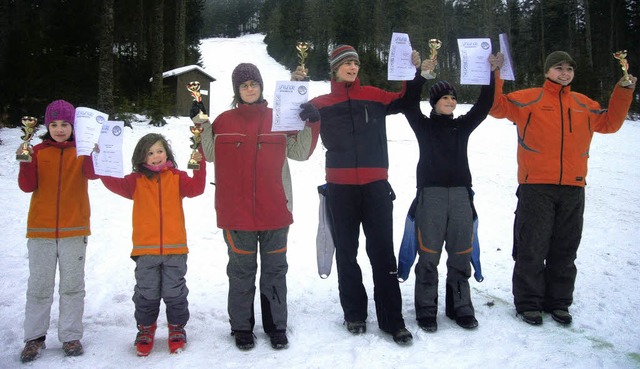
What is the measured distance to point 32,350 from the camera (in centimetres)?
303

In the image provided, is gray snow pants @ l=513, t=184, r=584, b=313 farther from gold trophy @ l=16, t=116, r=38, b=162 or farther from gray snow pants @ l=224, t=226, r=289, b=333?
gold trophy @ l=16, t=116, r=38, b=162

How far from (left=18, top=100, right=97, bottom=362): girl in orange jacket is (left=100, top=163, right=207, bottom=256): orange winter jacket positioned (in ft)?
1.00

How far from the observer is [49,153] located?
128 inches

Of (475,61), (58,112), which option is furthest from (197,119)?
(475,61)

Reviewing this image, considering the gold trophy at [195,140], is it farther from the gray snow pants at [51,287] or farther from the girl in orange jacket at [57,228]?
the gray snow pants at [51,287]

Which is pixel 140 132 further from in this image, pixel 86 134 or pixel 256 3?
pixel 256 3

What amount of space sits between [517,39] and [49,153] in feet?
138

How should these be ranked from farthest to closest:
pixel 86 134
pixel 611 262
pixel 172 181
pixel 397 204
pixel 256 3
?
pixel 256 3 < pixel 397 204 < pixel 611 262 < pixel 172 181 < pixel 86 134

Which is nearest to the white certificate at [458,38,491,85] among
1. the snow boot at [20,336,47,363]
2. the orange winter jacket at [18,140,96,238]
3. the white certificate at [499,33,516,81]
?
the white certificate at [499,33,516,81]

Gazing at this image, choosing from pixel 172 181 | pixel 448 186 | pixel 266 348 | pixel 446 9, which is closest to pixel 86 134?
pixel 172 181

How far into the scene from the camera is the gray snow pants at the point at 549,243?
3650 millimetres

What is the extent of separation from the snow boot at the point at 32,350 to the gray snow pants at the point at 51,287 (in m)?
0.04

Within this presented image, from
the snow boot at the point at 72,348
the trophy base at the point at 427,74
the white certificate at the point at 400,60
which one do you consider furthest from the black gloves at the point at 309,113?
the snow boot at the point at 72,348

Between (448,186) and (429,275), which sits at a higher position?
(448,186)
